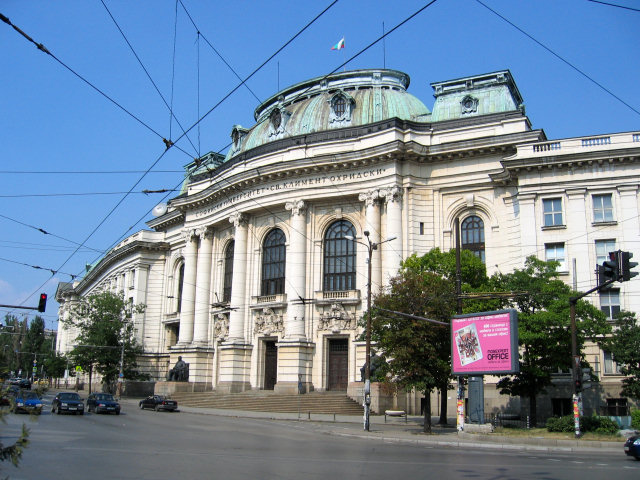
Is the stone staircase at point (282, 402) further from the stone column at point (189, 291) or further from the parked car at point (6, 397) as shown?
the parked car at point (6, 397)

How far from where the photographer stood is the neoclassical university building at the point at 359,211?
36.8 m

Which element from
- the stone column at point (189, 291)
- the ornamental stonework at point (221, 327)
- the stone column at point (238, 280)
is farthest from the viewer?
the stone column at point (189, 291)

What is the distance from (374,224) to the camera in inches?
1738

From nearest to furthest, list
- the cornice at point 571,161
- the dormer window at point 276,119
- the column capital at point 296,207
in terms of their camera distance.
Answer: the cornice at point 571,161, the column capital at point 296,207, the dormer window at point 276,119

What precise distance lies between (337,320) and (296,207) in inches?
366

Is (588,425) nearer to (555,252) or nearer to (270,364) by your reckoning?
(555,252)

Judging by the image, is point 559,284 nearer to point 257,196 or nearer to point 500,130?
point 500,130

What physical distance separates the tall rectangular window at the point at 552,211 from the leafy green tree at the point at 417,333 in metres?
10.8

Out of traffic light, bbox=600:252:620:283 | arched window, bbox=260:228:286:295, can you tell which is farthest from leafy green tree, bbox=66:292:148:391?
traffic light, bbox=600:252:620:283

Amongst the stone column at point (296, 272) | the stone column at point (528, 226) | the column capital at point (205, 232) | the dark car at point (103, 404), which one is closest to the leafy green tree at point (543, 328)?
the stone column at point (528, 226)

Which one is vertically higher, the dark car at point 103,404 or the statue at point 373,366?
the statue at point 373,366

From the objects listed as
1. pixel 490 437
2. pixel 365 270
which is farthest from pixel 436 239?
pixel 490 437

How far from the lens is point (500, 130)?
140 feet

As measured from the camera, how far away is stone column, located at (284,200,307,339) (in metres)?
45.2
